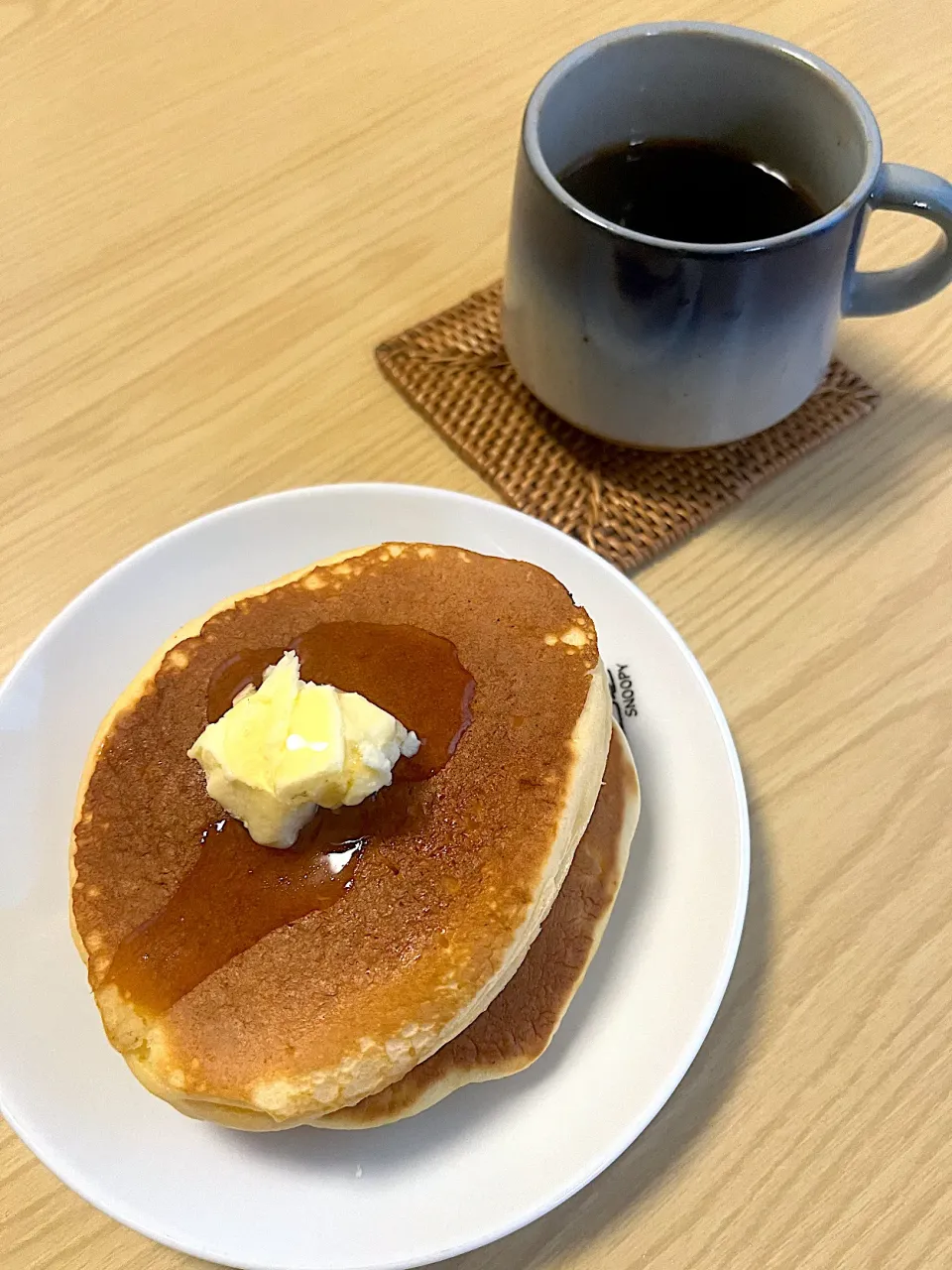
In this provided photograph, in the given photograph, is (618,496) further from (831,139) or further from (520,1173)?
(520,1173)

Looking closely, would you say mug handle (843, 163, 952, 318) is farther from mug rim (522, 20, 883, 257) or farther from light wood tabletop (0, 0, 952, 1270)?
light wood tabletop (0, 0, 952, 1270)

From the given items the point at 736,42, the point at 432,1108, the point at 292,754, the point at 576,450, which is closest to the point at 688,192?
the point at 736,42

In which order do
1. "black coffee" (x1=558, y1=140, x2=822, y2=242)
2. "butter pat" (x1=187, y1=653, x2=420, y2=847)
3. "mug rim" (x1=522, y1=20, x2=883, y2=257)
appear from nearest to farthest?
"butter pat" (x1=187, y1=653, x2=420, y2=847) < "mug rim" (x1=522, y1=20, x2=883, y2=257) < "black coffee" (x1=558, y1=140, x2=822, y2=242)

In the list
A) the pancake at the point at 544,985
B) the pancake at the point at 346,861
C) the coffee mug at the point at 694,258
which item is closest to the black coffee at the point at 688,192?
the coffee mug at the point at 694,258

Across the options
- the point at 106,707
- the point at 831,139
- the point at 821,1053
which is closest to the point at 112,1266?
the point at 106,707

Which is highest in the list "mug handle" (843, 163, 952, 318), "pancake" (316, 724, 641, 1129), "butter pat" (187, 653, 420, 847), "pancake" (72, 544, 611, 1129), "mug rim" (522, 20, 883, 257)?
"mug rim" (522, 20, 883, 257)

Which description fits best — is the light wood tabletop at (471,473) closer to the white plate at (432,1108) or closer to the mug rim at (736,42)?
the white plate at (432,1108)

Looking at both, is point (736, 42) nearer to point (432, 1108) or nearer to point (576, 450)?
point (576, 450)

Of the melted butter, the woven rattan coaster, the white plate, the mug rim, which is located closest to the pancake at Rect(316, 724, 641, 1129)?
the white plate
